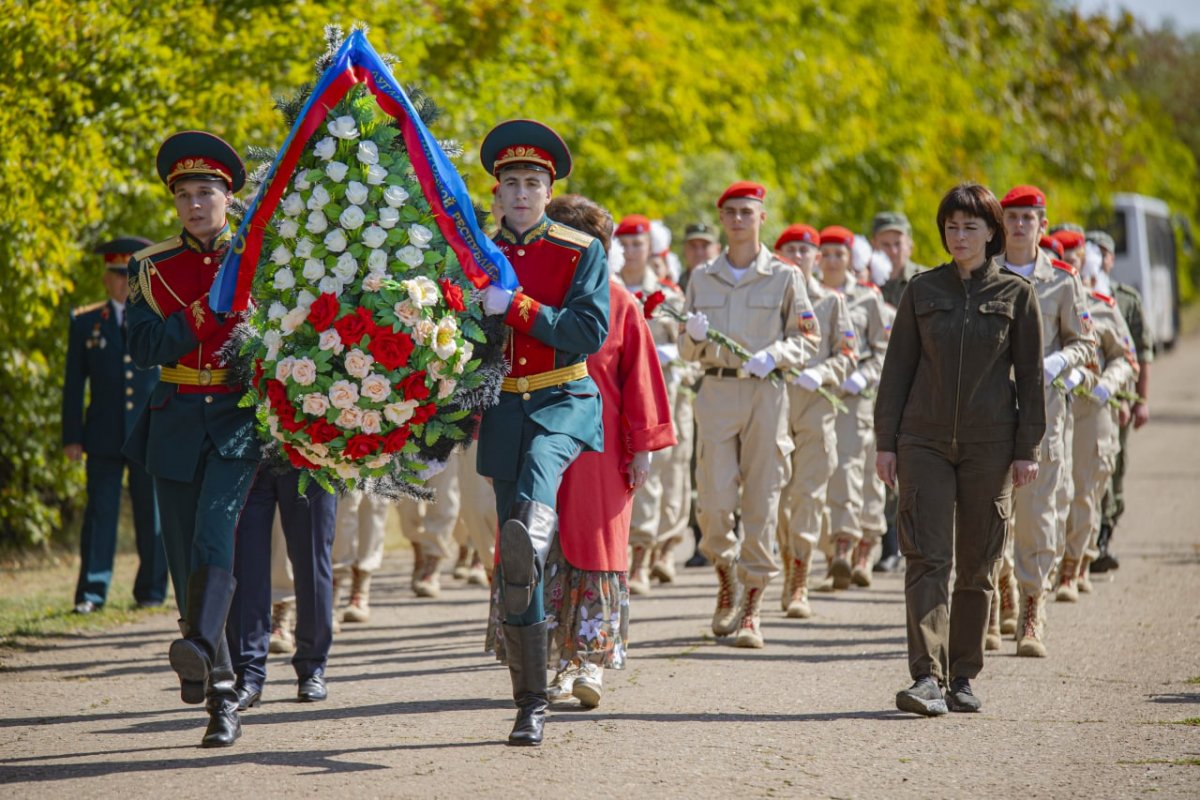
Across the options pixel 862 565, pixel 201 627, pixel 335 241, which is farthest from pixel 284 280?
pixel 862 565

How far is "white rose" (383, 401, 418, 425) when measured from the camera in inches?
251

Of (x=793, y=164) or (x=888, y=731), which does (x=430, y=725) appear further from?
(x=793, y=164)

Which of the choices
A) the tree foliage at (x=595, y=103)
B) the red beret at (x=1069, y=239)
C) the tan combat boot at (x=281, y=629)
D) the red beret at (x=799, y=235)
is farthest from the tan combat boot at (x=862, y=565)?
the tree foliage at (x=595, y=103)

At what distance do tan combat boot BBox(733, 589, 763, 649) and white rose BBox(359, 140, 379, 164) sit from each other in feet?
12.3

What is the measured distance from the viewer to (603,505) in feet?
24.1

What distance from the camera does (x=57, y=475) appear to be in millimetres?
13023

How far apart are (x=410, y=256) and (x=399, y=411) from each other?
592 mm

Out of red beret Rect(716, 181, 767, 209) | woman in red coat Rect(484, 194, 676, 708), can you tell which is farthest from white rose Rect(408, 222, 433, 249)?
red beret Rect(716, 181, 767, 209)

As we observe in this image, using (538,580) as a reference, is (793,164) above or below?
above

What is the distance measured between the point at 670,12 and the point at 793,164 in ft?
9.60

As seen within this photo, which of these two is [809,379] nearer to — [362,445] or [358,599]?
[358,599]

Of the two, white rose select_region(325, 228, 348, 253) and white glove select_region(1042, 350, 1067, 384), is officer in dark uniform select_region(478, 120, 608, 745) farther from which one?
white glove select_region(1042, 350, 1067, 384)

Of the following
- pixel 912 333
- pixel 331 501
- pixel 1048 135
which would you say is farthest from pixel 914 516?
pixel 1048 135

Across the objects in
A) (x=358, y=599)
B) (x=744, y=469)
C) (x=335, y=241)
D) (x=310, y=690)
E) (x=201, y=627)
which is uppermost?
(x=335, y=241)
